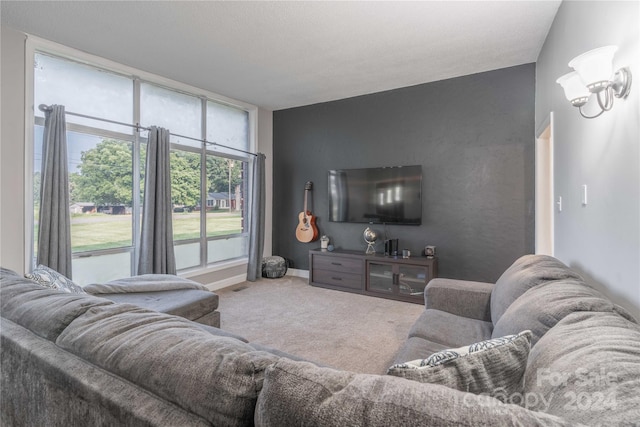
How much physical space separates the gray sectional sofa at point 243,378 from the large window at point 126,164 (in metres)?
2.19

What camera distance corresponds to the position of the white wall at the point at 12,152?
2701mm

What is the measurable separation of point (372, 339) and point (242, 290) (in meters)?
2.19

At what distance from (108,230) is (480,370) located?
378cm

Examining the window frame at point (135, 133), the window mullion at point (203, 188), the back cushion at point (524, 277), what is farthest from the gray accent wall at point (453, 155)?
the back cushion at point (524, 277)

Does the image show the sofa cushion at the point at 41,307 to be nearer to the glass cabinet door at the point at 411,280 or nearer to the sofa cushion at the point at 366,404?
the sofa cushion at the point at 366,404

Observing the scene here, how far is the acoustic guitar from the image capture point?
496cm

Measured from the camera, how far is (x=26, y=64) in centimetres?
282

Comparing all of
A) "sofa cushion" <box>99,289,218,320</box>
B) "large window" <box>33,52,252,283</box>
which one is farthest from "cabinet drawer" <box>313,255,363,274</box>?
"sofa cushion" <box>99,289,218,320</box>

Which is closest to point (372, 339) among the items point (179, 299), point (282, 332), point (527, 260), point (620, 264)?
point (282, 332)

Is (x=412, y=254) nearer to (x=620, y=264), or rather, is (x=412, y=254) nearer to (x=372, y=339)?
(x=372, y=339)

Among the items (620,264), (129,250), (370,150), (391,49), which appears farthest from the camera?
(370,150)

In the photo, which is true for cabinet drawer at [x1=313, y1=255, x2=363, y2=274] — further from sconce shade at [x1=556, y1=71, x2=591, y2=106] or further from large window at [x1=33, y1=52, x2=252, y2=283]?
sconce shade at [x1=556, y1=71, x2=591, y2=106]

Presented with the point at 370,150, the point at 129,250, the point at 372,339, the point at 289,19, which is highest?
the point at 289,19

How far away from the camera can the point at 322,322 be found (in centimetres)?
322
